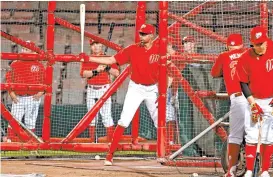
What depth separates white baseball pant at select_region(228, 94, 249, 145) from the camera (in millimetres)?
10898

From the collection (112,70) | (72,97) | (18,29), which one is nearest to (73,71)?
(72,97)

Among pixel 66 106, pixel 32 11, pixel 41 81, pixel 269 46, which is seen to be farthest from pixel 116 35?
pixel 269 46

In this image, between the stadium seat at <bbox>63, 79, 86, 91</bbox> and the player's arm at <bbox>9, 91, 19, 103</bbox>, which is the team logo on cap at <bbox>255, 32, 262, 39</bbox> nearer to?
the player's arm at <bbox>9, 91, 19, 103</bbox>

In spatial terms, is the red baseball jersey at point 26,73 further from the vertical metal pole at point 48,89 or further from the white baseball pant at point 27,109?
the vertical metal pole at point 48,89

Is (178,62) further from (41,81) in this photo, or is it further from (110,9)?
(110,9)

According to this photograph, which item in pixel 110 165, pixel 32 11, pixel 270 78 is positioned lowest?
pixel 110 165

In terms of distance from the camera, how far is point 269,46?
34.1 feet

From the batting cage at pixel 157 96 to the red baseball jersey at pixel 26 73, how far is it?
0.02 meters

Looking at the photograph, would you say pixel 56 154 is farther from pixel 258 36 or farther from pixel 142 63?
pixel 258 36

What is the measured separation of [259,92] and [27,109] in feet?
21.1

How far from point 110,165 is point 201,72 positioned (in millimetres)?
2007

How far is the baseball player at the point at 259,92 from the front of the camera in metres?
10.2

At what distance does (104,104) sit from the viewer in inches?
611

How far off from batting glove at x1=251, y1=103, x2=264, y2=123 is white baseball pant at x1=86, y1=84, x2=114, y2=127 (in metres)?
5.52
